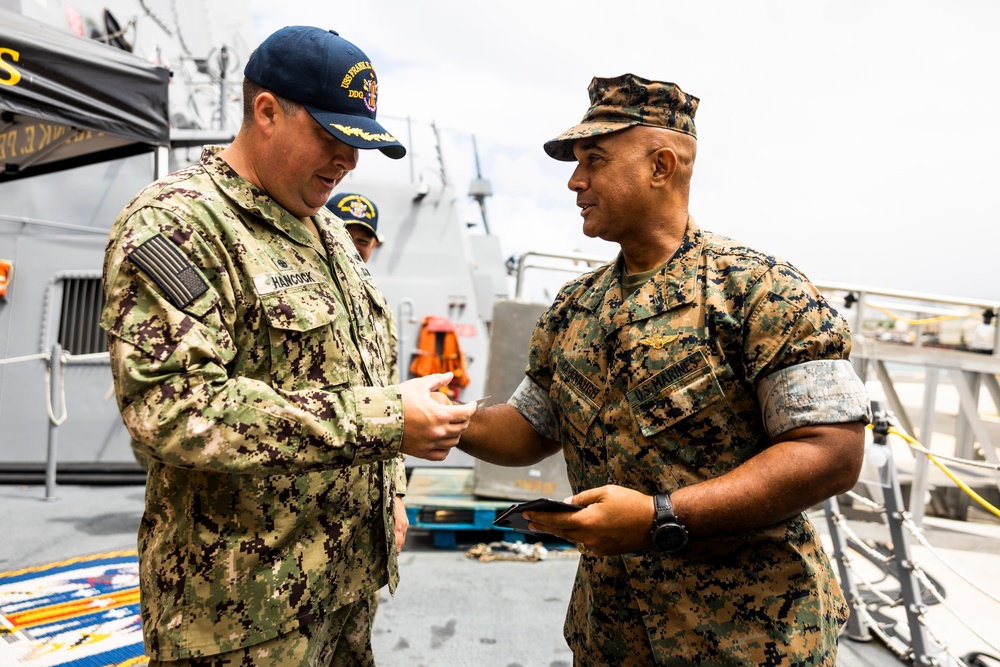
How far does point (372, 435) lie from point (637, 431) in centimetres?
62

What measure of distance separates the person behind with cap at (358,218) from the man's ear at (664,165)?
2798mm

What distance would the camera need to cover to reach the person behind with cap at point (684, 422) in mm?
1384

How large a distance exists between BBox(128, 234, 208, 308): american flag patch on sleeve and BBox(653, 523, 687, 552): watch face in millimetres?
1002

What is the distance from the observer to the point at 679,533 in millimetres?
1382

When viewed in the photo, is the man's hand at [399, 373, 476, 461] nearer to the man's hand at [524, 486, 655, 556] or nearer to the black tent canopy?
the man's hand at [524, 486, 655, 556]

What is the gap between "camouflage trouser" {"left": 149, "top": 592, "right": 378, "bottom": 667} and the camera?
1.39m

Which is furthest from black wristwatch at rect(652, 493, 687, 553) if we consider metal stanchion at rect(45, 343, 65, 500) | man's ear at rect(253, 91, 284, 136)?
metal stanchion at rect(45, 343, 65, 500)

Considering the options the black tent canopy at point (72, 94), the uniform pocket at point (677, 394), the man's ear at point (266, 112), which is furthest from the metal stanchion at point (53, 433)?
the uniform pocket at point (677, 394)

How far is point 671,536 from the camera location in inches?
54.4

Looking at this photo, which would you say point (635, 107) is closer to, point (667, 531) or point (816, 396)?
point (816, 396)

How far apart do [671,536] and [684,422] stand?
0.87 feet

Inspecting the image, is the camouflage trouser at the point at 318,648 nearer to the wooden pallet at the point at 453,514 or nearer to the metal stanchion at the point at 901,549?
the metal stanchion at the point at 901,549

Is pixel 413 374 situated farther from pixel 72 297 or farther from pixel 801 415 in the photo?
pixel 801 415

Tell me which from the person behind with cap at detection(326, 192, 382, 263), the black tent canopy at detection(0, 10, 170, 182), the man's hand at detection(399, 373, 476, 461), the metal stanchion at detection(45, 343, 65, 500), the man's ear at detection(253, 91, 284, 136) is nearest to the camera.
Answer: the man's hand at detection(399, 373, 476, 461)
